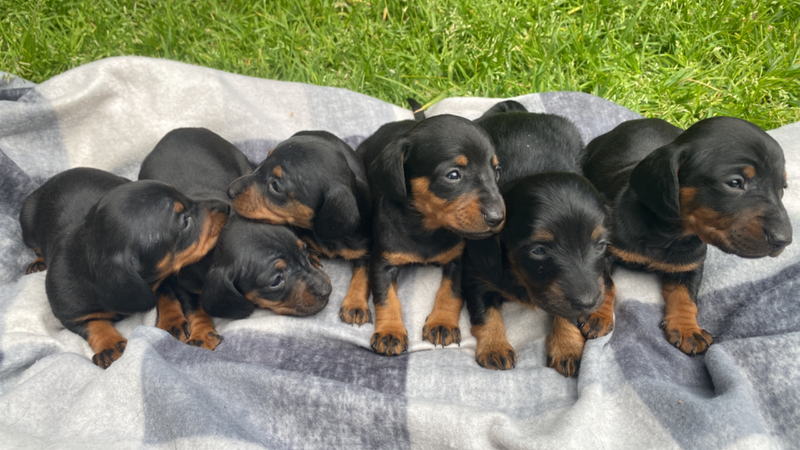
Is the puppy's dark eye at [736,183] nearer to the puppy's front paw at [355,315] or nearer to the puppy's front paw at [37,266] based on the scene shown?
the puppy's front paw at [355,315]

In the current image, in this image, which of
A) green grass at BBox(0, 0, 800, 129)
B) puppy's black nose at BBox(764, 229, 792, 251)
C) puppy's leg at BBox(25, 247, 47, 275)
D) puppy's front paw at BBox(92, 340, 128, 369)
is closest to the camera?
puppy's black nose at BBox(764, 229, 792, 251)

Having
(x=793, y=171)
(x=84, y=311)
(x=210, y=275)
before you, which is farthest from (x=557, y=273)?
(x=84, y=311)

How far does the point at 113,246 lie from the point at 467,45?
3.79m

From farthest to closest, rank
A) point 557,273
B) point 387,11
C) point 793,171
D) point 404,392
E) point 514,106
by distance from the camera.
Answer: point 387,11
point 514,106
point 793,171
point 404,392
point 557,273

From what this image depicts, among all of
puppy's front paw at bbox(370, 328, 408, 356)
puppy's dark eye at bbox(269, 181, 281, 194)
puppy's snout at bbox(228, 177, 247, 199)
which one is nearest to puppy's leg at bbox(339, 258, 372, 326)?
puppy's front paw at bbox(370, 328, 408, 356)

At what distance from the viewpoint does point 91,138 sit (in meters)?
5.03

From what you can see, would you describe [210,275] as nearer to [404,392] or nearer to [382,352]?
[382,352]

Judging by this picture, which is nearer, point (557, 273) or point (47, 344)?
point (557, 273)

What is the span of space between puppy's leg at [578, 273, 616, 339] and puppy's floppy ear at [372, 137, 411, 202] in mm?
1295

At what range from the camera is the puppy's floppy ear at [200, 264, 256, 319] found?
3.61 m

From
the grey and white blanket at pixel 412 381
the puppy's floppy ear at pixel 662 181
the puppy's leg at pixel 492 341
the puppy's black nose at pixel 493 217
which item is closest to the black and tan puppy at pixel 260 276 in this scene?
the grey and white blanket at pixel 412 381

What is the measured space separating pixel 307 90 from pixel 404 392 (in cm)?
310

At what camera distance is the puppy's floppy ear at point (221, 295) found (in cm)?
361

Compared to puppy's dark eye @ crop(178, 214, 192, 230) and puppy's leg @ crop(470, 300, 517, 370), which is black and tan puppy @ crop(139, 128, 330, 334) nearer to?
puppy's dark eye @ crop(178, 214, 192, 230)
